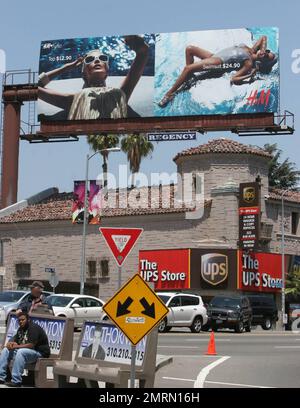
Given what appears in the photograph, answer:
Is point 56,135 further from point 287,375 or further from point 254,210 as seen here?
point 287,375

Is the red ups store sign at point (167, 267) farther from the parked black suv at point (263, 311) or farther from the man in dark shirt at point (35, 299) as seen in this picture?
the man in dark shirt at point (35, 299)

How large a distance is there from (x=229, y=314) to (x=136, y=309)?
24479mm

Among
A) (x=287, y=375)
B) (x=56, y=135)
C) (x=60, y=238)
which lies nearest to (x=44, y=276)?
(x=60, y=238)

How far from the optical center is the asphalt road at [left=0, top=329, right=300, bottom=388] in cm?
1540

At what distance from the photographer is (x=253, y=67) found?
49812 mm

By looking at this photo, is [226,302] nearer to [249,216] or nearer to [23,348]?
[249,216]

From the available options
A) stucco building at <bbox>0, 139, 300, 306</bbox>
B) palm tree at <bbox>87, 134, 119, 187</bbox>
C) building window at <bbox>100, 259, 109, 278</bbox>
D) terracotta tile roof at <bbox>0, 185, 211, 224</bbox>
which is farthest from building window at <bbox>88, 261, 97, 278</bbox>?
palm tree at <bbox>87, 134, 119, 187</bbox>

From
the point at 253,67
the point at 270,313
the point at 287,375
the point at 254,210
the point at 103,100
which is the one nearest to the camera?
the point at 287,375

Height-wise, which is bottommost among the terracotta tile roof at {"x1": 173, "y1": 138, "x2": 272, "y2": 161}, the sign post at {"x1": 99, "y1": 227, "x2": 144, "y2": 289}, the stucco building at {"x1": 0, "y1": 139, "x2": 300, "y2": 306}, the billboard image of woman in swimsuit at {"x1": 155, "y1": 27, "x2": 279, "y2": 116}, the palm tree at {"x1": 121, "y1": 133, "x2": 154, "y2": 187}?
the sign post at {"x1": 99, "y1": 227, "x2": 144, "y2": 289}

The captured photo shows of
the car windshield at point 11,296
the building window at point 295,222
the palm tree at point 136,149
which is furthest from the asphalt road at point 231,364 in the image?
the palm tree at point 136,149

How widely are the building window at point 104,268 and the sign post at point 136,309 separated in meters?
38.3

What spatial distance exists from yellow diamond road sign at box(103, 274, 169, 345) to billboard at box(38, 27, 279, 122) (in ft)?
128

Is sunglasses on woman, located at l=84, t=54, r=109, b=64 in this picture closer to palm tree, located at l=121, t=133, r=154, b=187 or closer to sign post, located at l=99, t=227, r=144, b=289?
palm tree, located at l=121, t=133, r=154, b=187
